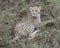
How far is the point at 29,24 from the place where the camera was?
787 centimetres

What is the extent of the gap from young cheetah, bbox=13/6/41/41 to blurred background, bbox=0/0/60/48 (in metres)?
0.21

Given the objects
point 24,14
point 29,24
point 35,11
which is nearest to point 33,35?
point 29,24

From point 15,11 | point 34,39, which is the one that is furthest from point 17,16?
point 34,39

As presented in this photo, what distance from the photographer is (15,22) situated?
8.11 metres

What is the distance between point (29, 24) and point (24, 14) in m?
0.80

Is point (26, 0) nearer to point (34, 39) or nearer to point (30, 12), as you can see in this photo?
point (30, 12)

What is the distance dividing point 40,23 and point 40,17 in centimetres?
46

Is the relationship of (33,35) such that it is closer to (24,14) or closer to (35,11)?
(35,11)

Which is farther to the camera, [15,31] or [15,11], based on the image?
[15,11]

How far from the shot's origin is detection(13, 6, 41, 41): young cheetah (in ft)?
24.6

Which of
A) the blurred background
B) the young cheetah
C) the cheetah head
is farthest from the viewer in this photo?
the cheetah head

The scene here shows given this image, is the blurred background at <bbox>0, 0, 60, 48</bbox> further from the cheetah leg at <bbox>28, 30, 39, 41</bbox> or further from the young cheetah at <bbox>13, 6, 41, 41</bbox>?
the young cheetah at <bbox>13, 6, 41, 41</bbox>

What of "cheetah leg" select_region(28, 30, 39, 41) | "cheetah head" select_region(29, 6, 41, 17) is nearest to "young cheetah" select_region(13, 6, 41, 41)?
"cheetah head" select_region(29, 6, 41, 17)

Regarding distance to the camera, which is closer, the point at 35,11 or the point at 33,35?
the point at 33,35
